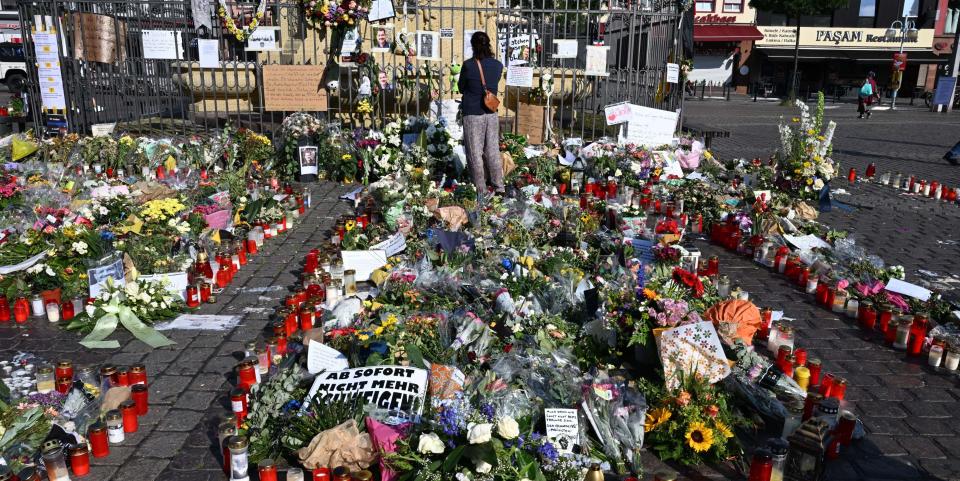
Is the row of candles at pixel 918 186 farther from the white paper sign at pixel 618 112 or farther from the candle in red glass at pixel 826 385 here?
the candle in red glass at pixel 826 385

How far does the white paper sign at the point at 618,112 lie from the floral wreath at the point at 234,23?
5.88 metres

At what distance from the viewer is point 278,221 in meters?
8.23

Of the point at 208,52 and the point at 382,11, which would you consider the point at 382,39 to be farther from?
the point at 208,52

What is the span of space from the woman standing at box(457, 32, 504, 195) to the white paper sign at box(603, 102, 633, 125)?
2.89 m

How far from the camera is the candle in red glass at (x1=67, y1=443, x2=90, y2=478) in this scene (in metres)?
3.61

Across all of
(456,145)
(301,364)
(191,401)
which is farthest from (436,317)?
(456,145)

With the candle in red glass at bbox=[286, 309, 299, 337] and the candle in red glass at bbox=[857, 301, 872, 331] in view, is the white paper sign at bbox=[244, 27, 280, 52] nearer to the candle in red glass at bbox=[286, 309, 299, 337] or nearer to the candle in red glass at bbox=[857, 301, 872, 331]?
the candle in red glass at bbox=[286, 309, 299, 337]

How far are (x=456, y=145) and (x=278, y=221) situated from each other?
327 cm

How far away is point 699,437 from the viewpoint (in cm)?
377

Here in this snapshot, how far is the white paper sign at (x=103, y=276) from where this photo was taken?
5676mm

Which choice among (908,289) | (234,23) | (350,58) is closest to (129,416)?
(908,289)

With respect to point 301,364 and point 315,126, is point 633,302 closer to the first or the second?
point 301,364

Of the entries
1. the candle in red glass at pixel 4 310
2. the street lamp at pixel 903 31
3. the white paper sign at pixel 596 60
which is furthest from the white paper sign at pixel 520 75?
the street lamp at pixel 903 31

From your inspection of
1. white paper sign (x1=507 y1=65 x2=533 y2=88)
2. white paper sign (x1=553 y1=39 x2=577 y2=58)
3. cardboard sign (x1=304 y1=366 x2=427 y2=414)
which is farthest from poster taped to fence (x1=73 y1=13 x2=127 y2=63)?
cardboard sign (x1=304 y1=366 x2=427 y2=414)
